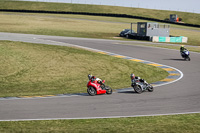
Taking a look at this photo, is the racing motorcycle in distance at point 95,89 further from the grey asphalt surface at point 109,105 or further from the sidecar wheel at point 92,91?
the grey asphalt surface at point 109,105

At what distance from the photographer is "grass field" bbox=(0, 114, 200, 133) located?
447 inches

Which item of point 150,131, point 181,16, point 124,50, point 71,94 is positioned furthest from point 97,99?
point 181,16

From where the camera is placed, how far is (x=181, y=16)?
353ft

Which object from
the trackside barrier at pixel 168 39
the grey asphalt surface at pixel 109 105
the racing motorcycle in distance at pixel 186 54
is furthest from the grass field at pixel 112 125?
the trackside barrier at pixel 168 39

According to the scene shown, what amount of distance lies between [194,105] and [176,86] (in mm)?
5155

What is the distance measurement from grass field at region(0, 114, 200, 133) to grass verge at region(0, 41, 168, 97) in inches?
293

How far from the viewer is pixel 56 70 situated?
2570 centimetres

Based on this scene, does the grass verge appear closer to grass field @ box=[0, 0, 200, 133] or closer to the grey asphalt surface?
grass field @ box=[0, 0, 200, 133]

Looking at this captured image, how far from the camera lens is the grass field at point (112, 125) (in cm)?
1134

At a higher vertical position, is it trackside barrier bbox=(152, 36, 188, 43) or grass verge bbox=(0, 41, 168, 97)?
grass verge bbox=(0, 41, 168, 97)

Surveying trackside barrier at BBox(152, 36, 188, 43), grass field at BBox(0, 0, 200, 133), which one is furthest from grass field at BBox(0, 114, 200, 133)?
trackside barrier at BBox(152, 36, 188, 43)

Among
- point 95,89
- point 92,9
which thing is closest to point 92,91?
point 95,89

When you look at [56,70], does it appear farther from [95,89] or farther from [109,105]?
[109,105]

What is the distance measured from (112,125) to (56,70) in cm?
1440
